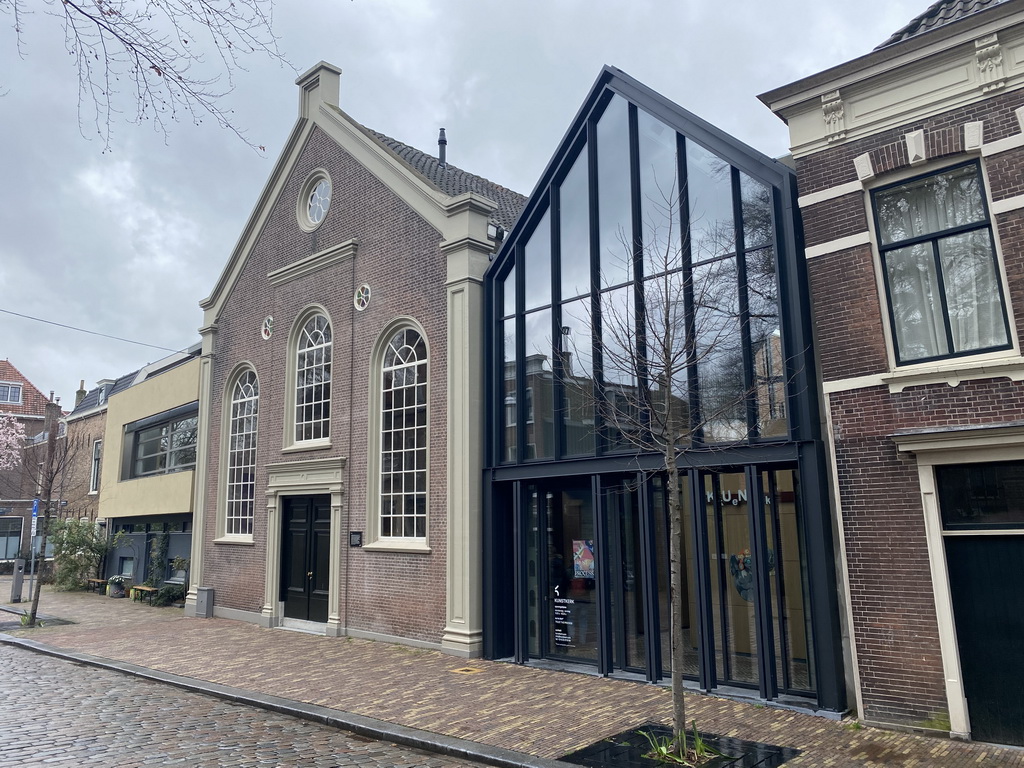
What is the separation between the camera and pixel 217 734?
775cm

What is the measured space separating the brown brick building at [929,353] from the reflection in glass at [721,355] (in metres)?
1.06

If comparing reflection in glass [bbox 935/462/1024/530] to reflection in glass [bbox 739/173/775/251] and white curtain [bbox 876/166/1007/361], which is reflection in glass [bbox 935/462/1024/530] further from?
reflection in glass [bbox 739/173/775/251]

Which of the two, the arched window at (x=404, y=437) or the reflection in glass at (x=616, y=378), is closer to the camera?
the reflection in glass at (x=616, y=378)

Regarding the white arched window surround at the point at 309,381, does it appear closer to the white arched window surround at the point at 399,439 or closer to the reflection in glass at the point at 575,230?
the white arched window surround at the point at 399,439

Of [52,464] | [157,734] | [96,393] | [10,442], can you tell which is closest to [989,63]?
[157,734]

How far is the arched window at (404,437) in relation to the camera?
13117 mm

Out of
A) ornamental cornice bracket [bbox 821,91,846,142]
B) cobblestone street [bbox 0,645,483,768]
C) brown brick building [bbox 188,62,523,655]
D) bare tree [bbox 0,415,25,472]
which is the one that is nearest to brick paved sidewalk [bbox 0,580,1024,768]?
cobblestone street [bbox 0,645,483,768]

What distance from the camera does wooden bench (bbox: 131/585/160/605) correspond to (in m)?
20.8

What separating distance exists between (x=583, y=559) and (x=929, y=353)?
5.43 m

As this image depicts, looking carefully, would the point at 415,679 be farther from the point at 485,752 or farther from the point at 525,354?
the point at 525,354

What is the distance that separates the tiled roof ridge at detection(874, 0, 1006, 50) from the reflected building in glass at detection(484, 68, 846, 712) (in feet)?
6.35

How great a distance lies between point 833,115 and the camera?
27.9ft

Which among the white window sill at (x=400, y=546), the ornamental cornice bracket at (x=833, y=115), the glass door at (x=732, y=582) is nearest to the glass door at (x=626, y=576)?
the glass door at (x=732, y=582)

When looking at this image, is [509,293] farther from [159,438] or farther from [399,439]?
[159,438]
